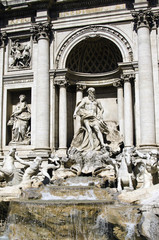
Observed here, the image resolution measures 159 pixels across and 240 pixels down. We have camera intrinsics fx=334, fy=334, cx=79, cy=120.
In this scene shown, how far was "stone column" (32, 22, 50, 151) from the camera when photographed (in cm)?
1828

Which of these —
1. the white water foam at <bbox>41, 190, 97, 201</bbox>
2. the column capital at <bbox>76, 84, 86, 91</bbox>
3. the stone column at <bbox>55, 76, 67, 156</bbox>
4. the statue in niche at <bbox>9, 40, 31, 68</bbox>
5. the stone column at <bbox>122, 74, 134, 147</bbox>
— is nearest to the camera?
the white water foam at <bbox>41, 190, 97, 201</bbox>

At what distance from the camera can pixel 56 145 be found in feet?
61.7

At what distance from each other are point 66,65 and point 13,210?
987 cm

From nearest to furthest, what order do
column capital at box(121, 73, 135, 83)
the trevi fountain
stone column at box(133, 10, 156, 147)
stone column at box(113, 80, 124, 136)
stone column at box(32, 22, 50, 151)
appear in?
the trevi fountain → stone column at box(133, 10, 156, 147) → column capital at box(121, 73, 135, 83) → stone column at box(32, 22, 50, 151) → stone column at box(113, 80, 124, 136)

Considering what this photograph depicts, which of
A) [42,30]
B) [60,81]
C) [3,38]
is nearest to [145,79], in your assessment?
[60,81]

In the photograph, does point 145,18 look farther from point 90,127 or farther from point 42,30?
point 90,127

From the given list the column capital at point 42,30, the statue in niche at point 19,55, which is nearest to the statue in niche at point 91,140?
the column capital at point 42,30

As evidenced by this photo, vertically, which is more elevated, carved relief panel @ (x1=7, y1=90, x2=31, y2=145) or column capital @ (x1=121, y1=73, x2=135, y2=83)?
column capital @ (x1=121, y1=73, x2=135, y2=83)

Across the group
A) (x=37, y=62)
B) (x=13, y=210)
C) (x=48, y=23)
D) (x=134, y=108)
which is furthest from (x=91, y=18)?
(x=13, y=210)

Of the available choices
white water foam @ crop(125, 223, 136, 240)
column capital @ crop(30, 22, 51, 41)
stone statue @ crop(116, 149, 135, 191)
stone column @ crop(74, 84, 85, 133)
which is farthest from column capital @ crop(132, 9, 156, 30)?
white water foam @ crop(125, 223, 136, 240)

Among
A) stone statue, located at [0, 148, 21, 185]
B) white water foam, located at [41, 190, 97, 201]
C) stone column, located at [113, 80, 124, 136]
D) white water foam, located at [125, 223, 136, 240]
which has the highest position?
stone column, located at [113, 80, 124, 136]

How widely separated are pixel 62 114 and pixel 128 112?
369 centimetres

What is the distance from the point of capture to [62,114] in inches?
737

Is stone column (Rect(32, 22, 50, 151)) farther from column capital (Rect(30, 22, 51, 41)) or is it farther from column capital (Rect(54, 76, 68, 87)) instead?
column capital (Rect(54, 76, 68, 87))
